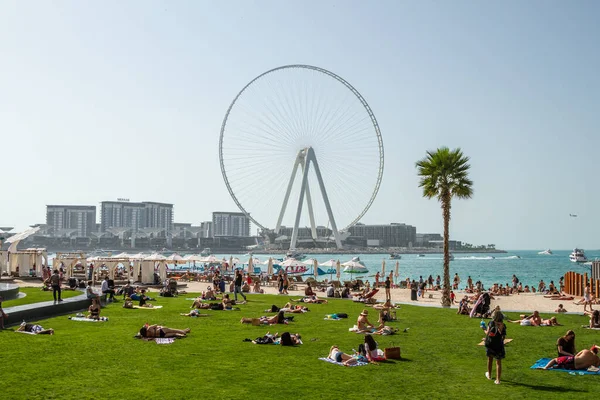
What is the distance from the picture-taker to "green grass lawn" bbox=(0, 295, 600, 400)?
476 inches

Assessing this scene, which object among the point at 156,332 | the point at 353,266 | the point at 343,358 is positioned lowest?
the point at 343,358

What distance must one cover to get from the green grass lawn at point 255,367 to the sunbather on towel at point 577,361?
1.90 ft

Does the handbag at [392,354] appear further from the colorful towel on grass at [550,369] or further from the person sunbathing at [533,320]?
the person sunbathing at [533,320]

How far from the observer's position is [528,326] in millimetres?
23812

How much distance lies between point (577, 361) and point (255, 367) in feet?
23.5

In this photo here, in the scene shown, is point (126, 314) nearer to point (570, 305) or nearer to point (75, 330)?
point (75, 330)

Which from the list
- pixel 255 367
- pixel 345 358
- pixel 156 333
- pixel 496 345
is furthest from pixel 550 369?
pixel 156 333

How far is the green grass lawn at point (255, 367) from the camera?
476 inches

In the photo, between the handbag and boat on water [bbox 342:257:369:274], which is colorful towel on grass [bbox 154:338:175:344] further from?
boat on water [bbox 342:257:369:274]

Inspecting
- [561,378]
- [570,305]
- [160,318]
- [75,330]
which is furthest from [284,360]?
[570,305]

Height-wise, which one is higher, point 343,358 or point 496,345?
point 496,345

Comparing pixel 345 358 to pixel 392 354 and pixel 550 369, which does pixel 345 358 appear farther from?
pixel 550 369

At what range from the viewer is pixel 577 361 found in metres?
14.7

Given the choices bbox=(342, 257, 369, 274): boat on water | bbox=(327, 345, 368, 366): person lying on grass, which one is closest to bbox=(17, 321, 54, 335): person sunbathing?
bbox=(327, 345, 368, 366): person lying on grass
